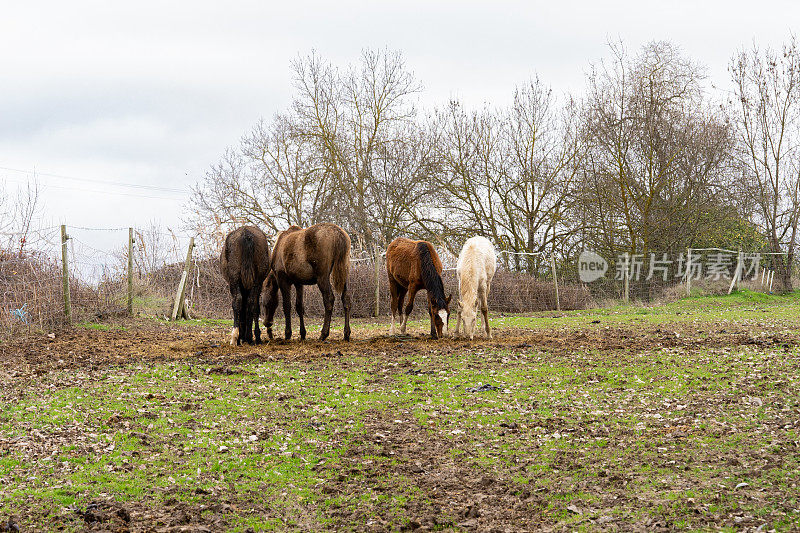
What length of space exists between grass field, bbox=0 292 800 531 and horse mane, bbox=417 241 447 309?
1.45m

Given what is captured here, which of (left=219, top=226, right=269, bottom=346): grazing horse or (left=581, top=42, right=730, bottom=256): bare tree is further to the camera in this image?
(left=581, top=42, right=730, bottom=256): bare tree

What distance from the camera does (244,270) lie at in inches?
429

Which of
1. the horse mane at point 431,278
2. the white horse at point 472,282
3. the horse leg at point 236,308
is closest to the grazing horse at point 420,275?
the horse mane at point 431,278

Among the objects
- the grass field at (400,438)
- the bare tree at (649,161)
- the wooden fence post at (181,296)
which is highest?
the bare tree at (649,161)

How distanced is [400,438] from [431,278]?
5.69m

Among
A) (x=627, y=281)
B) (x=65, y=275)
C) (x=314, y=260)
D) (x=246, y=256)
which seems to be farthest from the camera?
(x=627, y=281)

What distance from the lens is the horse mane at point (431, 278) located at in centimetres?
1161

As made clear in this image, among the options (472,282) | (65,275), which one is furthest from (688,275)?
(65,275)

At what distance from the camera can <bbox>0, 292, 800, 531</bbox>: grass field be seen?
14.5ft

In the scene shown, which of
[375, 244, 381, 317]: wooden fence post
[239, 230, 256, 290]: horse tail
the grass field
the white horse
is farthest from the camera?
[375, 244, 381, 317]: wooden fence post

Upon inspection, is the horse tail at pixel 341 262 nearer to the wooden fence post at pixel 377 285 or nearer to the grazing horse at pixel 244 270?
the grazing horse at pixel 244 270

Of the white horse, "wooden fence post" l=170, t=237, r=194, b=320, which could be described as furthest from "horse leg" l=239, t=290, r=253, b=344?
"wooden fence post" l=170, t=237, r=194, b=320

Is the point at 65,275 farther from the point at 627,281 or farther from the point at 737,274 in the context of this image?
the point at 737,274

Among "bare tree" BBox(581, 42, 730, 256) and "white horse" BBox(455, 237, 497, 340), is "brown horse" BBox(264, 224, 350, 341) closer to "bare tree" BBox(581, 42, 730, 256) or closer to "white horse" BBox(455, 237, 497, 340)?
"white horse" BBox(455, 237, 497, 340)
